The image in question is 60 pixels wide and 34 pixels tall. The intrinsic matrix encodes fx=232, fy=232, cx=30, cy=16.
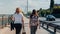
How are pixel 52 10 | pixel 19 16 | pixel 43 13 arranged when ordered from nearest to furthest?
pixel 19 16 → pixel 52 10 → pixel 43 13

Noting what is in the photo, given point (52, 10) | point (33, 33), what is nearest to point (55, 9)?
point (52, 10)

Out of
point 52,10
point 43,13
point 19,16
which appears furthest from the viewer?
point 43,13

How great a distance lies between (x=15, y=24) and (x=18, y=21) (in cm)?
26

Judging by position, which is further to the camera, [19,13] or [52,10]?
[52,10]

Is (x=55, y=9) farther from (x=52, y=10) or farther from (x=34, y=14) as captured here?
(x=34, y=14)

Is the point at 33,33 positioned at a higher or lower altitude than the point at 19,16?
lower

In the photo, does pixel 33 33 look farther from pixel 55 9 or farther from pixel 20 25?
pixel 55 9

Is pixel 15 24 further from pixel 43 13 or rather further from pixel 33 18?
pixel 43 13

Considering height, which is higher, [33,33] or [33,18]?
[33,18]

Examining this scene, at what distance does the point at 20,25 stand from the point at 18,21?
24cm

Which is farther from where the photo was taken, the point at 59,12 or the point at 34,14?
the point at 59,12

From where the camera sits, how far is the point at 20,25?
487 inches

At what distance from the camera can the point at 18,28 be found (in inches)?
487

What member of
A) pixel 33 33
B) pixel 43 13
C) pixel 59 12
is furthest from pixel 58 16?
pixel 33 33
